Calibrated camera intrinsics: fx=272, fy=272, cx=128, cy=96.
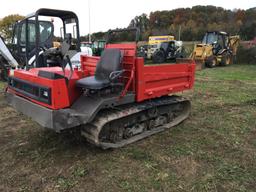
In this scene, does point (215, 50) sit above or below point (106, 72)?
above

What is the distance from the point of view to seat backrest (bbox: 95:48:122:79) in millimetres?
3877

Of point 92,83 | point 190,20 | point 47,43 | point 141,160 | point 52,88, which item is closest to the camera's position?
point 52,88

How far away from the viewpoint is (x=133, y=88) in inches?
161

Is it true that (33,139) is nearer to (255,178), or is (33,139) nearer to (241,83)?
(255,178)

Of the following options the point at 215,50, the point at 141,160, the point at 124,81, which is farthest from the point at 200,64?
the point at 141,160

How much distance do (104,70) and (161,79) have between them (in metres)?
1.05

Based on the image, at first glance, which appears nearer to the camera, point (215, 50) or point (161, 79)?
point (161, 79)

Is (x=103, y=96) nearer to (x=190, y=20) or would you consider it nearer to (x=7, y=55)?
(x=7, y=55)

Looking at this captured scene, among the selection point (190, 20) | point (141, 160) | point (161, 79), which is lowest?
point (141, 160)

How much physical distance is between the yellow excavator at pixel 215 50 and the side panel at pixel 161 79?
10.1m

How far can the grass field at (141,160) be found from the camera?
10.5 ft

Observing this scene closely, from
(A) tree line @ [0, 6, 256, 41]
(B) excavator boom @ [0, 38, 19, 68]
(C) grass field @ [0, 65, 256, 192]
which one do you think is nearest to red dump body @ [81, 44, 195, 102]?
(C) grass field @ [0, 65, 256, 192]

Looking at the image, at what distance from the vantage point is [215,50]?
16188 millimetres

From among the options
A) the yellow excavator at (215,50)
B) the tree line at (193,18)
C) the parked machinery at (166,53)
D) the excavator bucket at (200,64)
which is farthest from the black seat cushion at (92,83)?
the tree line at (193,18)
